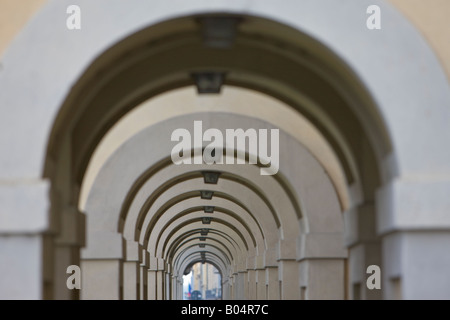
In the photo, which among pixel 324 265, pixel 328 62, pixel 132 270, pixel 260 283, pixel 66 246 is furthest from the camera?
pixel 260 283

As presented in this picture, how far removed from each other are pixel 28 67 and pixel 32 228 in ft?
4.65

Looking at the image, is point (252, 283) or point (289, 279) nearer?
point (289, 279)

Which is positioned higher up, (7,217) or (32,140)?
(32,140)

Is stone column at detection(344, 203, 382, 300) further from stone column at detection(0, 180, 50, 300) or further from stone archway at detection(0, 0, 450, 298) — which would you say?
stone column at detection(0, 180, 50, 300)

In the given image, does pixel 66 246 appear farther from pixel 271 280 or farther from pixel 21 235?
pixel 271 280

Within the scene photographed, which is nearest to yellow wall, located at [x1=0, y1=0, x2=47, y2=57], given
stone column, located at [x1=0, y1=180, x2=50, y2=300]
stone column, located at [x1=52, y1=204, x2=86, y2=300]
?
stone column, located at [x1=0, y1=180, x2=50, y2=300]

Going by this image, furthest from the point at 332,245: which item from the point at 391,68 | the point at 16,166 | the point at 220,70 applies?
the point at 16,166

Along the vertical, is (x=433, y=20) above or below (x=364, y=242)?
above

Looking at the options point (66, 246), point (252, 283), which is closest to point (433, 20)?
point (66, 246)

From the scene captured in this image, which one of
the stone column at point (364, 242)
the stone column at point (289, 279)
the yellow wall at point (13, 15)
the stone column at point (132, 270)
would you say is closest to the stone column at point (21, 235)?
the yellow wall at point (13, 15)

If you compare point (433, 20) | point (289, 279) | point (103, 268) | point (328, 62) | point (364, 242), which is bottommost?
point (289, 279)
